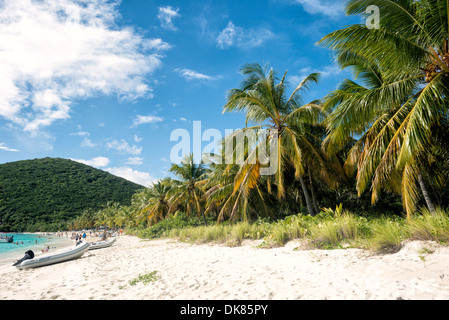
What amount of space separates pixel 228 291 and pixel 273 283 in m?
0.82

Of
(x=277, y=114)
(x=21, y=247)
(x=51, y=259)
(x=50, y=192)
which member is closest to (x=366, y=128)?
(x=277, y=114)

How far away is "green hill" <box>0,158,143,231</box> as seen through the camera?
2908 inches

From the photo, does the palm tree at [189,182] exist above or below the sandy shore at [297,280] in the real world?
above

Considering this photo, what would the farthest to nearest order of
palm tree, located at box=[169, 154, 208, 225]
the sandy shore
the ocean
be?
palm tree, located at box=[169, 154, 208, 225]
the ocean
the sandy shore

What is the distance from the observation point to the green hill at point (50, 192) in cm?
7388

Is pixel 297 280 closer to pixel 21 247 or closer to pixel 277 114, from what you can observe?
pixel 277 114

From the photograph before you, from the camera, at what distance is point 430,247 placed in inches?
157

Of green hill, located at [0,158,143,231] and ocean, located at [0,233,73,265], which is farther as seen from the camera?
green hill, located at [0,158,143,231]

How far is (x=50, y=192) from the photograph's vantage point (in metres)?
84.6

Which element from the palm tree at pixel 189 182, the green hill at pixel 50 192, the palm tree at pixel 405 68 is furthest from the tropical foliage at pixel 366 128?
the green hill at pixel 50 192

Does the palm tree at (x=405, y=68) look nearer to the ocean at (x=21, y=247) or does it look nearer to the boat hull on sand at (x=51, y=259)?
the boat hull on sand at (x=51, y=259)

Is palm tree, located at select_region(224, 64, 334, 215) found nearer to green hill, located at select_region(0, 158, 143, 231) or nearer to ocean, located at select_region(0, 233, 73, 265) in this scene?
ocean, located at select_region(0, 233, 73, 265)

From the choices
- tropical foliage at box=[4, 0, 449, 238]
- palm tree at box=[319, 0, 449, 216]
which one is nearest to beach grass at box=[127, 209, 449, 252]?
tropical foliage at box=[4, 0, 449, 238]
